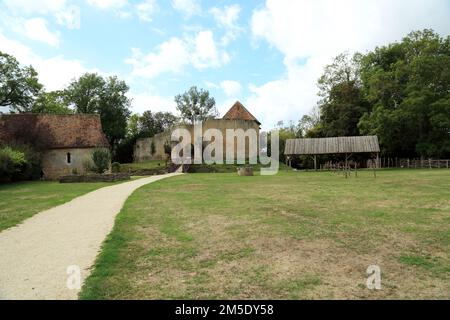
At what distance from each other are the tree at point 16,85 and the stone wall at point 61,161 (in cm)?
883

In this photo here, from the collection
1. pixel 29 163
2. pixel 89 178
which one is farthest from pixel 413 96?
pixel 29 163

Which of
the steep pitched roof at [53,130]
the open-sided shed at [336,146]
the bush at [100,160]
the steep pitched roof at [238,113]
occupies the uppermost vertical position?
the steep pitched roof at [238,113]

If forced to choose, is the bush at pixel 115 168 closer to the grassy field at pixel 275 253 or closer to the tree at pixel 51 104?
the tree at pixel 51 104

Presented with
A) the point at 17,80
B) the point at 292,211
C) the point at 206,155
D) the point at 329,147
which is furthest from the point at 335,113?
the point at 292,211

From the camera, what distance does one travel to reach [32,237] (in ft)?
24.3

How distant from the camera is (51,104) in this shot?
138ft

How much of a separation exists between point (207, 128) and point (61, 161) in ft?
52.5

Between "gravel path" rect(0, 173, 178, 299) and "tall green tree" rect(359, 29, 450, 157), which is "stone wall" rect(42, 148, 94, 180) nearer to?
"gravel path" rect(0, 173, 178, 299)

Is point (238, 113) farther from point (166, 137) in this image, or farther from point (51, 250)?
point (51, 250)

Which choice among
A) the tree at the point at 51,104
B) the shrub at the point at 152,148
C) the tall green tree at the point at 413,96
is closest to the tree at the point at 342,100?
the tall green tree at the point at 413,96

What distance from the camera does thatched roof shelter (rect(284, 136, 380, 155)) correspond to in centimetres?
3203

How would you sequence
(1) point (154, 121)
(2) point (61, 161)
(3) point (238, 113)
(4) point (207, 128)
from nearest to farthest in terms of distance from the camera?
(2) point (61, 161), (4) point (207, 128), (3) point (238, 113), (1) point (154, 121)

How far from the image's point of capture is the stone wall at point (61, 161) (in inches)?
1247
